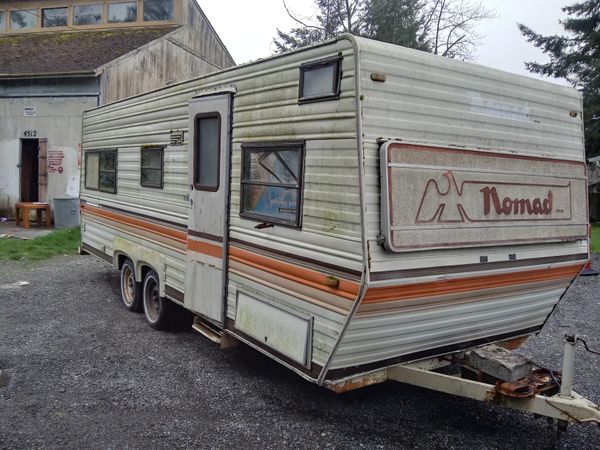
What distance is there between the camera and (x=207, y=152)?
507cm

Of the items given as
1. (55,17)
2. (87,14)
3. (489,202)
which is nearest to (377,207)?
(489,202)

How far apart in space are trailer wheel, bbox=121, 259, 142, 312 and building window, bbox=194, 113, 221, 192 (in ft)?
7.58

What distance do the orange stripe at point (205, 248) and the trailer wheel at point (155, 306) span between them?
1096mm

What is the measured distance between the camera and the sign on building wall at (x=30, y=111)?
599 inches

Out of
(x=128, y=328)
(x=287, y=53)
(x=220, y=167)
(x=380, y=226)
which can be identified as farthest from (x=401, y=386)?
(x=128, y=328)

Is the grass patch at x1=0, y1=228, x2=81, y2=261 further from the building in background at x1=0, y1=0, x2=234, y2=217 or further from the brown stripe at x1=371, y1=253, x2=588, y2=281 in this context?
the brown stripe at x1=371, y1=253, x2=588, y2=281

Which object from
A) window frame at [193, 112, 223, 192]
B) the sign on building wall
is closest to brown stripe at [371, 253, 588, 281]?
window frame at [193, 112, 223, 192]

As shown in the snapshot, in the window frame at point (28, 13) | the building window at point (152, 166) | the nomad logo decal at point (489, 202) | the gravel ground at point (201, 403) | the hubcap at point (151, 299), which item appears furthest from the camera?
the window frame at point (28, 13)

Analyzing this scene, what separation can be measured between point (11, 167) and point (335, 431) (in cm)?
1467

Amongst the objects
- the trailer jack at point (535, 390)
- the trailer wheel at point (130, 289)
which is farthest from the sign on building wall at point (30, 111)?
the trailer jack at point (535, 390)

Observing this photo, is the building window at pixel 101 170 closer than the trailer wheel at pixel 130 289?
No

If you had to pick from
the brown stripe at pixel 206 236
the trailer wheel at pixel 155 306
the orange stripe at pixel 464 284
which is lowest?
the trailer wheel at pixel 155 306

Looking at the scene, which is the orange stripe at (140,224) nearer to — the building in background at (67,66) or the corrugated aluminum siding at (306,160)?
the corrugated aluminum siding at (306,160)

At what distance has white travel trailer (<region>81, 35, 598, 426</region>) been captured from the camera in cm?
337
